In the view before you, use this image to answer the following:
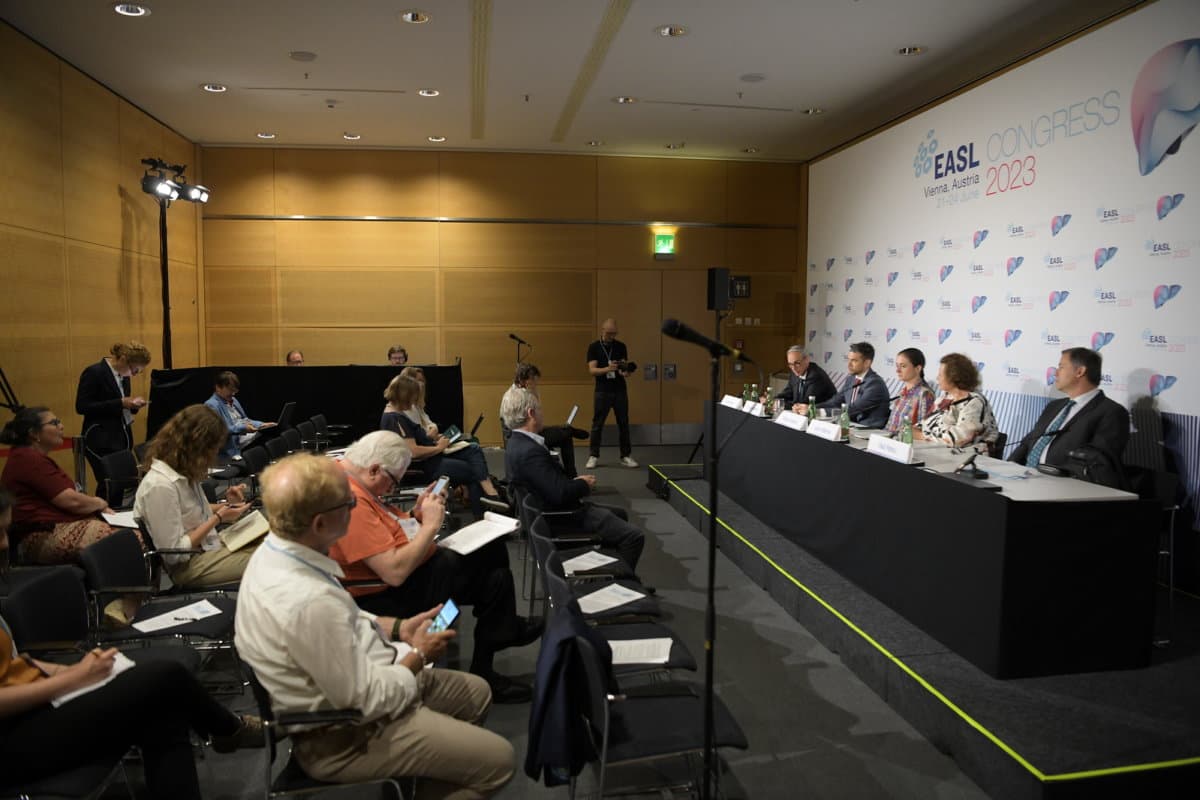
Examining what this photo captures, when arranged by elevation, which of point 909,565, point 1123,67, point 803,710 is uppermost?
point 1123,67

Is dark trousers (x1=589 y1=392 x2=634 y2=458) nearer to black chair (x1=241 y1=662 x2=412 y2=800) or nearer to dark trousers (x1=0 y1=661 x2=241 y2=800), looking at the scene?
dark trousers (x1=0 y1=661 x2=241 y2=800)

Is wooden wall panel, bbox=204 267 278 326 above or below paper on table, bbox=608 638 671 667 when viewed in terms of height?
above

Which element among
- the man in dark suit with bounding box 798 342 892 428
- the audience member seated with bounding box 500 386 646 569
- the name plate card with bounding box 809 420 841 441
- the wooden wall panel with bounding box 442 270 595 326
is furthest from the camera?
the wooden wall panel with bounding box 442 270 595 326

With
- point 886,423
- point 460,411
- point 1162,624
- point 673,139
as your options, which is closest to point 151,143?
point 460,411

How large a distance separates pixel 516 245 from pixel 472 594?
24.2ft

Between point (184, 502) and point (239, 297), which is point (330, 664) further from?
point (239, 297)

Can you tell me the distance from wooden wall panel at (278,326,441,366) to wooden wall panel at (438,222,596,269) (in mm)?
1039

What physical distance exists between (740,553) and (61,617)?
3713mm

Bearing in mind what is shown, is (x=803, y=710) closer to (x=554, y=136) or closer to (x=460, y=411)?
(x=460, y=411)

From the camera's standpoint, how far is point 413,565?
3014 millimetres

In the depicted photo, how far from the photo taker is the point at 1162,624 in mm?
3889

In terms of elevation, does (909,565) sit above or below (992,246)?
below

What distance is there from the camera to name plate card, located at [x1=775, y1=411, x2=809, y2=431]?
5008mm

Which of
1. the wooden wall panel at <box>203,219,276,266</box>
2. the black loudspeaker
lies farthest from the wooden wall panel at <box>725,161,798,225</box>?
the wooden wall panel at <box>203,219,276,266</box>
